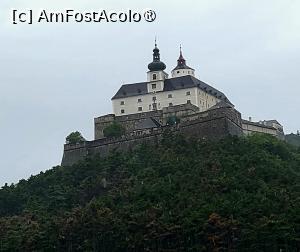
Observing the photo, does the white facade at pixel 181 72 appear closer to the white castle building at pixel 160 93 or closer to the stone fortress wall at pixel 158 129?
the white castle building at pixel 160 93

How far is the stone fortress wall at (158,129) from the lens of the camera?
9519 centimetres

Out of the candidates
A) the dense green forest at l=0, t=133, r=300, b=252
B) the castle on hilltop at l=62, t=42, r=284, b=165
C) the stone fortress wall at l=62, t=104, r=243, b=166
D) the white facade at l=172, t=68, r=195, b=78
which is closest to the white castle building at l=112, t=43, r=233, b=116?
the castle on hilltop at l=62, t=42, r=284, b=165

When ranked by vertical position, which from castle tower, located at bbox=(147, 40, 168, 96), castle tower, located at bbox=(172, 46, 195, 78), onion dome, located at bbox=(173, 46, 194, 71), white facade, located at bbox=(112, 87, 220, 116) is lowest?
white facade, located at bbox=(112, 87, 220, 116)

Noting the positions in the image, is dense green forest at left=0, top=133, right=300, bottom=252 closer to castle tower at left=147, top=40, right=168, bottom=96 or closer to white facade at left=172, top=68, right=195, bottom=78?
castle tower at left=147, top=40, right=168, bottom=96

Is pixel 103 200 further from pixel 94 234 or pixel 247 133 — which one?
pixel 247 133

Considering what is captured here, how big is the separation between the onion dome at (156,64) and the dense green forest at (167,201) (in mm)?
16034

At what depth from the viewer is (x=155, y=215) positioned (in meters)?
67.7

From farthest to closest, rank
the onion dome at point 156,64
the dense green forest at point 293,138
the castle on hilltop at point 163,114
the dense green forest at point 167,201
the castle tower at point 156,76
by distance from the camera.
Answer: the dense green forest at point 293,138 < the onion dome at point 156,64 < the castle tower at point 156,76 < the castle on hilltop at point 163,114 < the dense green forest at point 167,201

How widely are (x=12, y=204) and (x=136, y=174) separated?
13.1 m

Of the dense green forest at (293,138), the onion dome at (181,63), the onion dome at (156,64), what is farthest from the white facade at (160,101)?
the dense green forest at (293,138)

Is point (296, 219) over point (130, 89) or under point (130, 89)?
under

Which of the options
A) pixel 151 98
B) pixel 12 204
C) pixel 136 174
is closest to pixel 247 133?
pixel 151 98

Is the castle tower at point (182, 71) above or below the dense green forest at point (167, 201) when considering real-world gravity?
above

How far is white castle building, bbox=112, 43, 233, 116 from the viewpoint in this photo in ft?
347
